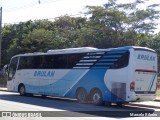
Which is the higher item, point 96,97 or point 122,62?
point 122,62

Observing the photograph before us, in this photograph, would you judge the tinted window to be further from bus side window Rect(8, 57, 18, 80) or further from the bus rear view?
the bus rear view

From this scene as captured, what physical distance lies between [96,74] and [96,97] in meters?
1.27

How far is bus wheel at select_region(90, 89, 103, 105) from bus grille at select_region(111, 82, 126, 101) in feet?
3.11

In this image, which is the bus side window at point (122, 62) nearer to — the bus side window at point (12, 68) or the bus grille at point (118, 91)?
the bus grille at point (118, 91)

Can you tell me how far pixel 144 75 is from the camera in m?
18.6

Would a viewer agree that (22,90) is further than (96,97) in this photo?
Yes

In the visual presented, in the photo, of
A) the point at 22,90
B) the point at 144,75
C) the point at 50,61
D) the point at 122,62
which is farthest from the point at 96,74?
the point at 22,90

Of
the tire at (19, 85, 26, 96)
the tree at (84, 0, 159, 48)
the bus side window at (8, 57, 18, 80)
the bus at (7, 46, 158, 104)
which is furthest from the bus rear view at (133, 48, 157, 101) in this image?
the tree at (84, 0, 159, 48)

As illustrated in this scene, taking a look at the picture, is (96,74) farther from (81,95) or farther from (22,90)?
(22,90)

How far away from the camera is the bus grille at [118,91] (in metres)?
18.3

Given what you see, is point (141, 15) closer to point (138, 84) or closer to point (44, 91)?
point (44, 91)

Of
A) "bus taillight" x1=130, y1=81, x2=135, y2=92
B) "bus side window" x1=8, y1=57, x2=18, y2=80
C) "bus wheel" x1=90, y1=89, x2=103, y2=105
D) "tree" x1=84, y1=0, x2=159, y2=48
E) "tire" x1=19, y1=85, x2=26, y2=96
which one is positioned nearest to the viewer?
"bus taillight" x1=130, y1=81, x2=135, y2=92

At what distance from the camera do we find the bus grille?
60.1 ft

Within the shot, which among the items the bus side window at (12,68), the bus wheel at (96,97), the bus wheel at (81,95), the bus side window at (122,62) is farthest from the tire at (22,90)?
the bus side window at (122,62)
